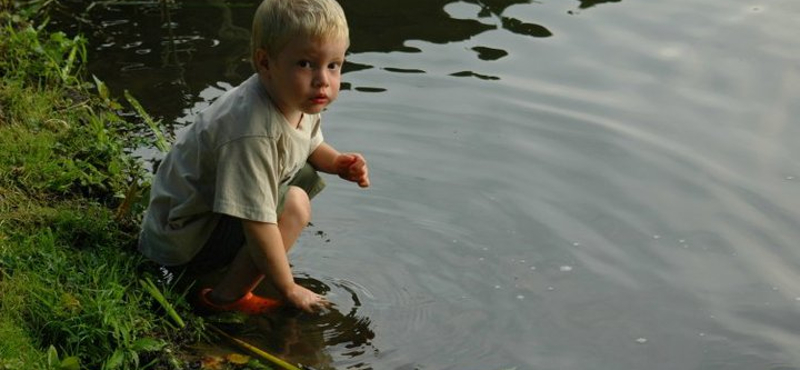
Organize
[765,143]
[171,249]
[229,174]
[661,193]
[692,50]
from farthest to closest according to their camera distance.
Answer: [692,50] < [765,143] < [661,193] < [171,249] < [229,174]

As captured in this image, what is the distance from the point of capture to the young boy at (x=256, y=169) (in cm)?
411

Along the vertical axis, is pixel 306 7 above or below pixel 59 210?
above

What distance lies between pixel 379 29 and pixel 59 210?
319cm

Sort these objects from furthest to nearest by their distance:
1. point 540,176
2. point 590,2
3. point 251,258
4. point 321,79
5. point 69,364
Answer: point 590,2, point 540,176, point 251,258, point 321,79, point 69,364

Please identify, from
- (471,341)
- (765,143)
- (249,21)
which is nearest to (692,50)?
(765,143)

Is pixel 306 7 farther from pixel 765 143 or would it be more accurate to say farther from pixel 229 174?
pixel 765 143

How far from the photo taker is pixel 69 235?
447cm

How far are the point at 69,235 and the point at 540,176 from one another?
85.8 inches

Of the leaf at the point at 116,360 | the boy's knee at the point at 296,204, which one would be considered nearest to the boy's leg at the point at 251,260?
the boy's knee at the point at 296,204

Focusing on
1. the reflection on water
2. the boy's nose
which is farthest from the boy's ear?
the reflection on water

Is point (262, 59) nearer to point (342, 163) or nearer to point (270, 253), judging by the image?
point (342, 163)

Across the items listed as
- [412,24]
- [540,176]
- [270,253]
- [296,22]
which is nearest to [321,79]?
[296,22]

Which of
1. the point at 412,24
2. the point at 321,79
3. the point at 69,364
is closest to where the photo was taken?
the point at 69,364

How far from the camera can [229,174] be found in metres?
4.08
